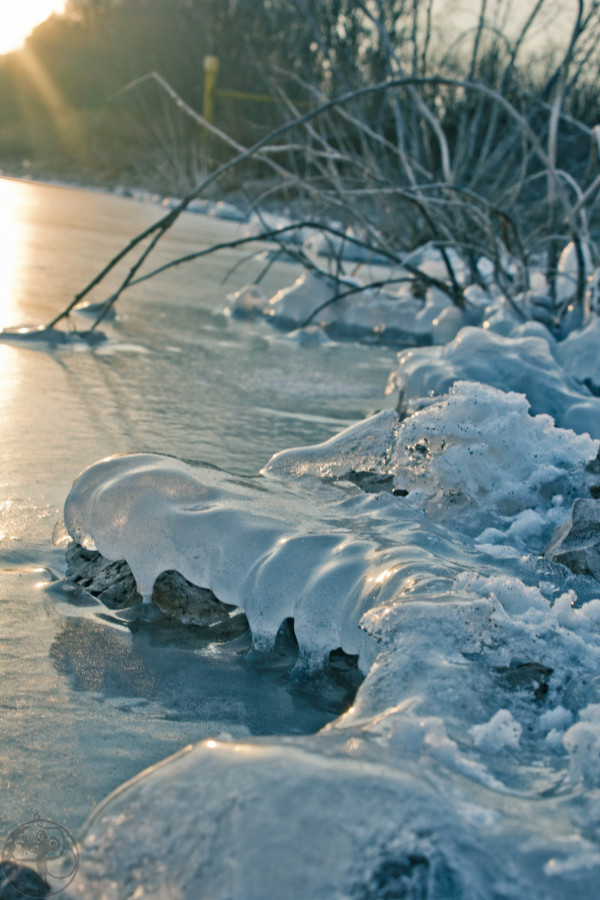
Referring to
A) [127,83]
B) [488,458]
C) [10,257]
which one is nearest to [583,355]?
[488,458]

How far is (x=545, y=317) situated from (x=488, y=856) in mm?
2973

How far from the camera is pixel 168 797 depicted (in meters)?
0.70

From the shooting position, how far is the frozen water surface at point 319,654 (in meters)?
0.65

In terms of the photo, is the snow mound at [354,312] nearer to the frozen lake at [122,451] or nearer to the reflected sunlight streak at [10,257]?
the frozen lake at [122,451]

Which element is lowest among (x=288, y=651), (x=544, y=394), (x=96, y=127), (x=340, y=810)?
(x=288, y=651)

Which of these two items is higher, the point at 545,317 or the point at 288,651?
the point at 545,317

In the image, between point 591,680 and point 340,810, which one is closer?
point 340,810

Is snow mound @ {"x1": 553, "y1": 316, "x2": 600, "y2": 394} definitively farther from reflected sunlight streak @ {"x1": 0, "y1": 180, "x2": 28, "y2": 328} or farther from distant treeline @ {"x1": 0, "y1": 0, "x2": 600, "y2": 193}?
distant treeline @ {"x1": 0, "y1": 0, "x2": 600, "y2": 193}

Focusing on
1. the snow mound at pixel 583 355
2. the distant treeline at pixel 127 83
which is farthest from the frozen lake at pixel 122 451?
the distant treeline at pixel 127 83

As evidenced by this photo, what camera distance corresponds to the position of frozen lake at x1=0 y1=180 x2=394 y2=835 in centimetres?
90

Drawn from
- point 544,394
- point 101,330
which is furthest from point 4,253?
point 544,394

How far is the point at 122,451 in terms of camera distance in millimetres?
1807

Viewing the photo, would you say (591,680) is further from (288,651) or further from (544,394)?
(544,394)

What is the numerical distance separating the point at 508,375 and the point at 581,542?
3.19 ft
